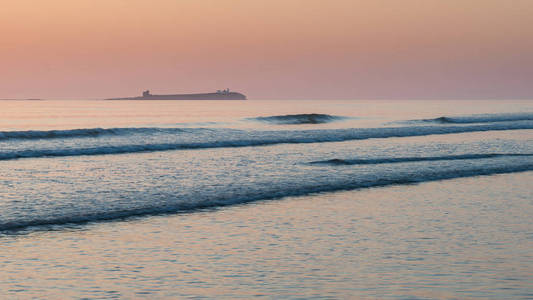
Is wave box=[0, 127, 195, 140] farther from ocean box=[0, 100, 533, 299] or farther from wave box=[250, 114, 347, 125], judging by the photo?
wave box=[250, 114, 347, 125]

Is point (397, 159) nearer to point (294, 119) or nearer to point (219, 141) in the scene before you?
point (219, 141)

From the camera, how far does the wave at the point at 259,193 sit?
12.4 metres

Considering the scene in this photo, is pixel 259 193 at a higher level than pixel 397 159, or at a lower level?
lower

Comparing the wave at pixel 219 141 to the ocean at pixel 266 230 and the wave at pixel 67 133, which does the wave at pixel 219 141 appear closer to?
the wave at pixel 67 133

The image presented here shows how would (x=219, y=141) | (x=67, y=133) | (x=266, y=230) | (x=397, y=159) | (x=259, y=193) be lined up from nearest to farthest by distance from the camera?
(x=266, y=230) < (x=259, y=193) < (x=397, y=159) < (x=219, y=141) < (x=67, y=133)

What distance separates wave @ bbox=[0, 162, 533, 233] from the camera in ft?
40.8

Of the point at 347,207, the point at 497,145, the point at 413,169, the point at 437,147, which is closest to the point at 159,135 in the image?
the point at 437,147

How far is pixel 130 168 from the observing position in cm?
2259

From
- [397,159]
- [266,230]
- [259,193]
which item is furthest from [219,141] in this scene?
[266,230]

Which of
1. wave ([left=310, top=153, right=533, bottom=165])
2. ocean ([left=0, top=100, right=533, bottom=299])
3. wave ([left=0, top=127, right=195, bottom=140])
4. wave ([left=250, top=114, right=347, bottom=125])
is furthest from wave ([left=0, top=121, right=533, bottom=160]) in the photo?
wave ([left=250, top=114, right=347, bottom=125])

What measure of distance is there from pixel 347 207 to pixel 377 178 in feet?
18.9

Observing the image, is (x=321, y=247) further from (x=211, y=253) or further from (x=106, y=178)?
(x=106, y=178)

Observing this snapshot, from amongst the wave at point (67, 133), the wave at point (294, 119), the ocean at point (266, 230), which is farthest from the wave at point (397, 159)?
the wave at point (294, 119)

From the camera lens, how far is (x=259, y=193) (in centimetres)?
1614
